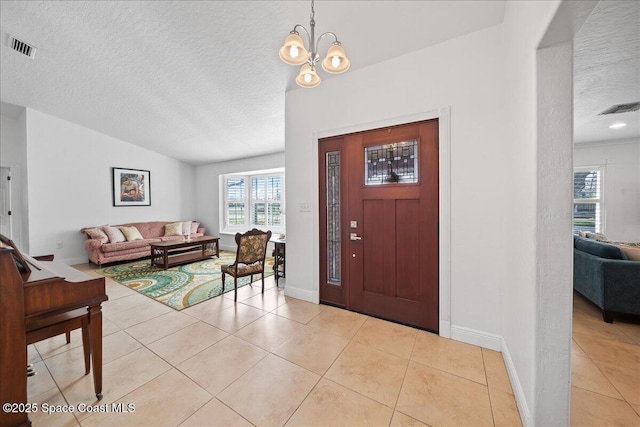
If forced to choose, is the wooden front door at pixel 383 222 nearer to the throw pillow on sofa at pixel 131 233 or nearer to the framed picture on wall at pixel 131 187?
the throw pillow on sofa at pixel 131 233

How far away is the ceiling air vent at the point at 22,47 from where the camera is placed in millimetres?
2918

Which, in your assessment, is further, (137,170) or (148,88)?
(137,170)

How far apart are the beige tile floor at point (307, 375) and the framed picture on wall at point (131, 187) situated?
4.49 meters

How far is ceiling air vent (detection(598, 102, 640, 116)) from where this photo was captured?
2959 mm

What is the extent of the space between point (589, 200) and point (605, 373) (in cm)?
465

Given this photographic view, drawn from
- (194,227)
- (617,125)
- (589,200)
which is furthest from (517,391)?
(194,227)

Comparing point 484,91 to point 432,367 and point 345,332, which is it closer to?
point 432,367

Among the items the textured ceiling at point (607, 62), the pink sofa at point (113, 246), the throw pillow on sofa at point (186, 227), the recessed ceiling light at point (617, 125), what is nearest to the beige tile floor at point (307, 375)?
the textured ceiling at point (607, 62)

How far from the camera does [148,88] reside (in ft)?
12.0

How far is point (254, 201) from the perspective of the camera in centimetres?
678

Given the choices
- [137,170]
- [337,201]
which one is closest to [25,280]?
[337,201]

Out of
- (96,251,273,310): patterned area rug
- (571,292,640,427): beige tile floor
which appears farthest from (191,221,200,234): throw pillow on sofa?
(571,292,640,427): beige tile floor

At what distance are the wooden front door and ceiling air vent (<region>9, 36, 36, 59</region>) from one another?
3.87m

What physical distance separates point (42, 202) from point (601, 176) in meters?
11.1
